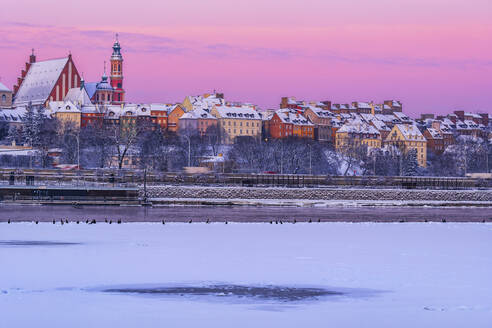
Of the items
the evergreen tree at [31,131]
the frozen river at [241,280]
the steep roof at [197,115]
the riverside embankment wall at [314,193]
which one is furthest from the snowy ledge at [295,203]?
the steep roof at [197,115]

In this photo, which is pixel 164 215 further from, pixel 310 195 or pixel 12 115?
pixel 12 115

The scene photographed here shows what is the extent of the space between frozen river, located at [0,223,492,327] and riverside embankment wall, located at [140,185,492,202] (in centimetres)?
3794

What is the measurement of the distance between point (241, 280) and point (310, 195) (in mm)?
52662

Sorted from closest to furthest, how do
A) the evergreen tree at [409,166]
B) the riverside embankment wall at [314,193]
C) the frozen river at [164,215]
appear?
the frozen river at [164,215] → the riverside embankment wall at [314,193] → the evergreen tree at [409,166]

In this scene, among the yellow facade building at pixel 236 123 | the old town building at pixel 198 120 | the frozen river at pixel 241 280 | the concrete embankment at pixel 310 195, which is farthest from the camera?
the yellow facade building at pixel 236 123

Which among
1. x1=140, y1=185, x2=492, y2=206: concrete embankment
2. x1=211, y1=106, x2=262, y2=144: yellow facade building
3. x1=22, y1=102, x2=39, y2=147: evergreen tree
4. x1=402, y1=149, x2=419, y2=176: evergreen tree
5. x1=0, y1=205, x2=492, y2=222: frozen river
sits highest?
x1=211, y1=106, x2=262, y2=144: yellow facade building

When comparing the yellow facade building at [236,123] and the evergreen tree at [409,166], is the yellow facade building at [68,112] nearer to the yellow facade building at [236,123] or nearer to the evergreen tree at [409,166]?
the yellow facade building at [236,123]

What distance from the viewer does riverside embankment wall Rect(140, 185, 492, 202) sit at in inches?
2776

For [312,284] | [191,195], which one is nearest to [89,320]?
[312,284]

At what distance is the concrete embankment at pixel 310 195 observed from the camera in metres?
69.8

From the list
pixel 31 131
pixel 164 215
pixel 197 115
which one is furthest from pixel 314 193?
pixel 197 115

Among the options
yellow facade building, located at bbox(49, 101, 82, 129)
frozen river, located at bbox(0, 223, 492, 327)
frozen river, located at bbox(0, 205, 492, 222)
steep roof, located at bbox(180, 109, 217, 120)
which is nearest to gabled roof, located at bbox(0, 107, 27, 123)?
yellow facade building, located at bbox(49, 101, 82, 129)

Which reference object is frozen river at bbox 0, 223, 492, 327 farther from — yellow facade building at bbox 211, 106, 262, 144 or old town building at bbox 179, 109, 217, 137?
yellow facade building at bbox 211, 106, 262, 144

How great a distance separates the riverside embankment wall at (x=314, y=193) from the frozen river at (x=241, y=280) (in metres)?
37.9
